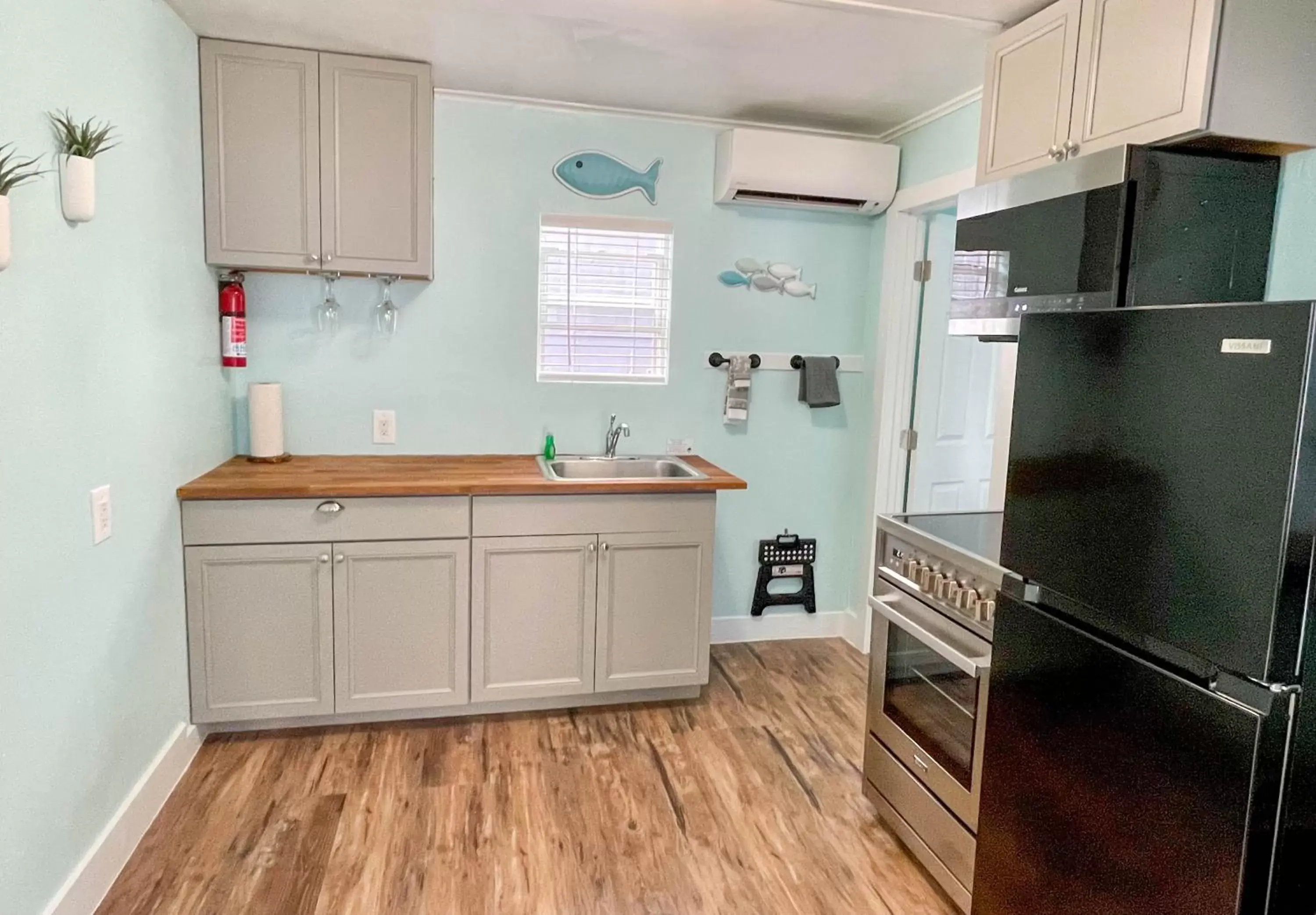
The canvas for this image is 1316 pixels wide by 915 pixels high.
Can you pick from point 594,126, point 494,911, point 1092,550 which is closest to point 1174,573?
point 1092,550

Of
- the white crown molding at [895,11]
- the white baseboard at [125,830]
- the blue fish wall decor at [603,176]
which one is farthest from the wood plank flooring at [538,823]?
the white crown molding at [895,11]

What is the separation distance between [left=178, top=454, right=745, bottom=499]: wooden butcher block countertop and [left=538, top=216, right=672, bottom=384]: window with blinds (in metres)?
0.56

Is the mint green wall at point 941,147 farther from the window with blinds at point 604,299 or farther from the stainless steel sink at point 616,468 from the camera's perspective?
the stainless steel sink at point 616,468

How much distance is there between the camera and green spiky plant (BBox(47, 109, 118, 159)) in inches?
66.7

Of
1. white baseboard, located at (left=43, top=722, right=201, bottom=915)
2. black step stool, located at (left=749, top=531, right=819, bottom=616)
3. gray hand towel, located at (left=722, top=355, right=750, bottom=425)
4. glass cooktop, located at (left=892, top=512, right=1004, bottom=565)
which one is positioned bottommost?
white baseboard, located at (left=43, top=722, right=201, bottom=915)

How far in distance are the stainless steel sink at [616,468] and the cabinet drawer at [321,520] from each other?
566 millimetres

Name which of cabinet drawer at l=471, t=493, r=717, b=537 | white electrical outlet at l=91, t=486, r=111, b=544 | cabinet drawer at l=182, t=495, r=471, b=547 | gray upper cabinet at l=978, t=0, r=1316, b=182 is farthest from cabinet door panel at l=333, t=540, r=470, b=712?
gray upper cabinet at l=978, t=0, r=1316, b=182

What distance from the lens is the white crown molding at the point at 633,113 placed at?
10.1 ft

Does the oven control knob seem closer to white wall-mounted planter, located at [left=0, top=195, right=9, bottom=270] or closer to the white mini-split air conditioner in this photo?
the white mini-split air conditioner

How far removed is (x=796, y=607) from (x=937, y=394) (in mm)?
1205

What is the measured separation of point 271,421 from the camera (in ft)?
9.46

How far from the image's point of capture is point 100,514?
1897 millimetres

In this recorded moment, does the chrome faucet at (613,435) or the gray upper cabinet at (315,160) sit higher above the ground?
the gray upper cabinet at (315,160)

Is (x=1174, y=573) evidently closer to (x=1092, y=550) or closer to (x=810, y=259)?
(x=1092, y=550)
